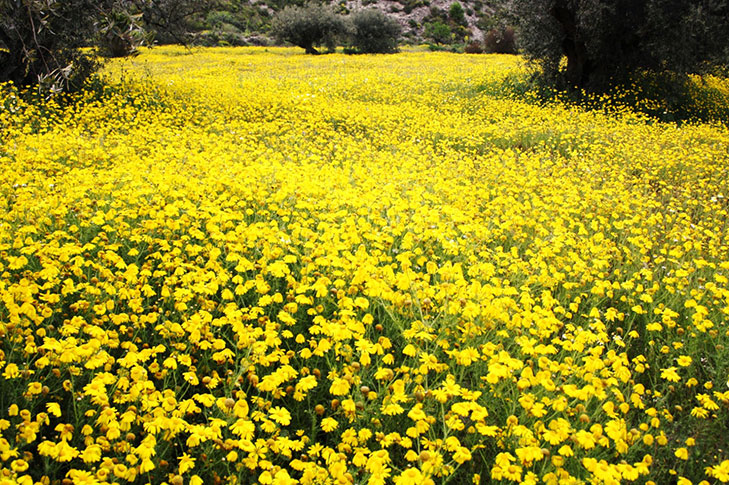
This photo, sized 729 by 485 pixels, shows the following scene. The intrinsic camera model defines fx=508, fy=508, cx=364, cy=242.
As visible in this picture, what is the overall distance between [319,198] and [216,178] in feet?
3.89

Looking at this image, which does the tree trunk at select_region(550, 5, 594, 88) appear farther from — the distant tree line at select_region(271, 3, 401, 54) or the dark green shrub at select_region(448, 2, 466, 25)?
the dark green shrub at select_region(448, 2, 466, 25)

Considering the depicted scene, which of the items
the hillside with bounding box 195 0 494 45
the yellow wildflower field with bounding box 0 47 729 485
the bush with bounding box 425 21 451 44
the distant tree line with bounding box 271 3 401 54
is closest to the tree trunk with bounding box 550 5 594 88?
the yellow wildflower field with bounding box 0 47 729 485

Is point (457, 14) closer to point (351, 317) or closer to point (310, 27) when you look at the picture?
point (310, 27)

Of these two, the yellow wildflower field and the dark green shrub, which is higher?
the dark green shrub

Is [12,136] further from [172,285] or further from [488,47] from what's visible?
[488,47]

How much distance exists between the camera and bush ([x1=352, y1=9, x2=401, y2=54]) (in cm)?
3506

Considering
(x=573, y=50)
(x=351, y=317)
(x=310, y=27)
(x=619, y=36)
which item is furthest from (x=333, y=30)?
(x=351, y=317)

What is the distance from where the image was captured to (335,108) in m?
12.4

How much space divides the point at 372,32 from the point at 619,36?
23419 millimetres

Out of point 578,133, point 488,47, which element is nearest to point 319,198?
point 578,133

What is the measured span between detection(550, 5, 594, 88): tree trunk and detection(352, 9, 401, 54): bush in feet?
72.4

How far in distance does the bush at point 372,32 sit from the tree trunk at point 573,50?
22.1m

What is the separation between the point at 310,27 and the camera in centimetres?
3344

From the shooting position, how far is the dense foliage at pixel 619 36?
501 inches
